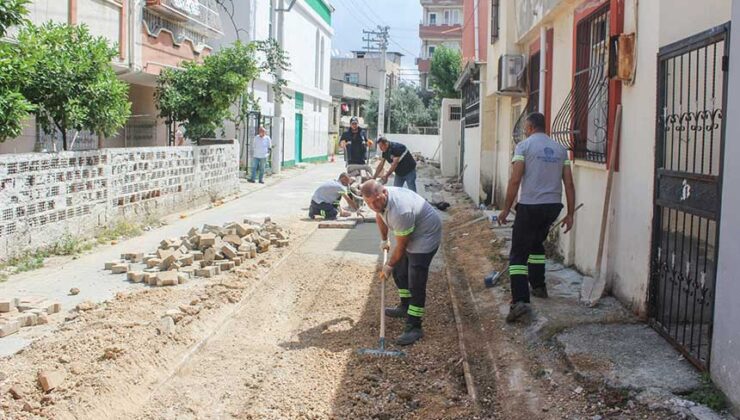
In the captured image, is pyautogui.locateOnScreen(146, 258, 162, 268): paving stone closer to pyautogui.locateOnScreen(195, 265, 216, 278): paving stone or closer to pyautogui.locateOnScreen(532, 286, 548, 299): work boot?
pyautogui.locateOnScreen(195, 265, 216, 278): paving stone

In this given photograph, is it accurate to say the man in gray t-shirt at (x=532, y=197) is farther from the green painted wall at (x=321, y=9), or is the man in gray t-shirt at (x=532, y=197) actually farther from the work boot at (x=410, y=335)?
the green painted wall at (x=321, y=9)

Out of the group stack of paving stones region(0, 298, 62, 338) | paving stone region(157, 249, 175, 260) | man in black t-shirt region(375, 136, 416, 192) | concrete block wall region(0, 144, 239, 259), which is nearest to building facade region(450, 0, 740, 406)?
man in black t-shirt region(375, 136, 416, 192)

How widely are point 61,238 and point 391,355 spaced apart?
608cm

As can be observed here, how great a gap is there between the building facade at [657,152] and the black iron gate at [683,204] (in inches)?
0.5

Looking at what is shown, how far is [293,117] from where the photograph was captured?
34.8 metres

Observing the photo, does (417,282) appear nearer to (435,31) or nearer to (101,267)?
(101,267)

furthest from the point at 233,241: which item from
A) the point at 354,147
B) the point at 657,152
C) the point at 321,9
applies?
the point at 321,9

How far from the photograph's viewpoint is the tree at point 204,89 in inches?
688

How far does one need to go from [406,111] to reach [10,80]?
5486cm

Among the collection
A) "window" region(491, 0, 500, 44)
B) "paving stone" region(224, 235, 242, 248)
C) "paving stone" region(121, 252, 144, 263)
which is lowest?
"paving stone" region(121, 252, 144, 263)

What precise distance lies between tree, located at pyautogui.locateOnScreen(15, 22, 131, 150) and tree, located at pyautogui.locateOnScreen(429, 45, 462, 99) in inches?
1500

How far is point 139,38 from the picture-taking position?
18.2 metres

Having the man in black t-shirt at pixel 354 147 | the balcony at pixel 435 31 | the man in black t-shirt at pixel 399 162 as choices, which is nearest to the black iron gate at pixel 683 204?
the man in black t-shirt at pixel 399 162

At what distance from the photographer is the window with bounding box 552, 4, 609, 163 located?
7867mm
